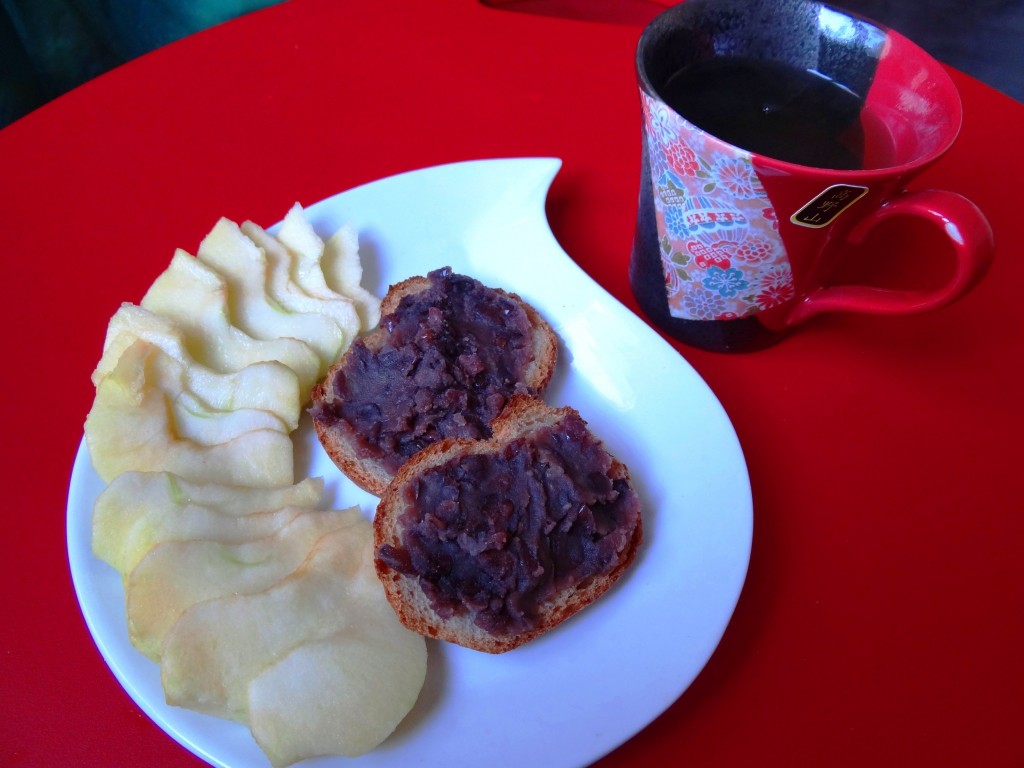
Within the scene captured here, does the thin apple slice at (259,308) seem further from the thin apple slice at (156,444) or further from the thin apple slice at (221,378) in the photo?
the thin apple slice at (156,444)

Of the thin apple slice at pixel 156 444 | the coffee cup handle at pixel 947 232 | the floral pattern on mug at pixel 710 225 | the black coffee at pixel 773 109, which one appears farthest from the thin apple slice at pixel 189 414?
the coffee cup handle at pixel 947 232

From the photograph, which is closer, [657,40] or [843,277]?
[657,40]

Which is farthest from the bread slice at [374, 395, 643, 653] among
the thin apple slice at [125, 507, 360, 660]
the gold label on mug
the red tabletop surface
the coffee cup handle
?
the coffee cup handle

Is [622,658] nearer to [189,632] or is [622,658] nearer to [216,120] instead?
[189,632]

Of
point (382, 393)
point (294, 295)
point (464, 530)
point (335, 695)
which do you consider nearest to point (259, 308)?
point (294, 295)

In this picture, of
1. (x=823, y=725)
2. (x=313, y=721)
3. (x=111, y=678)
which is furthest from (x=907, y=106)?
(x=111, y=678)

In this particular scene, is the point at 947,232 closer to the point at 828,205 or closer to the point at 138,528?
the point at 828,205
